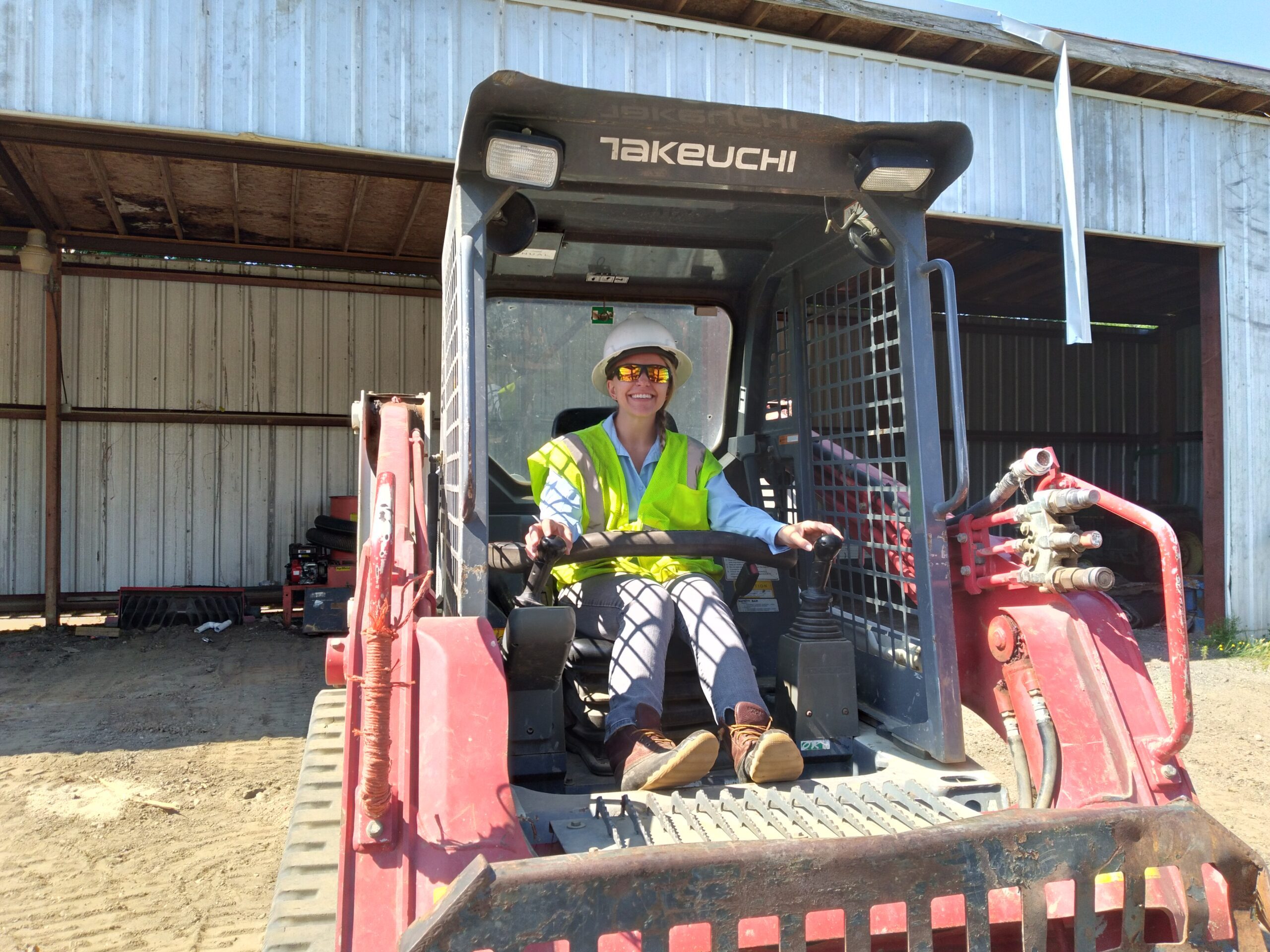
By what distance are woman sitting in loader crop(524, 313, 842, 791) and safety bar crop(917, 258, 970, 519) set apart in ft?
1.33

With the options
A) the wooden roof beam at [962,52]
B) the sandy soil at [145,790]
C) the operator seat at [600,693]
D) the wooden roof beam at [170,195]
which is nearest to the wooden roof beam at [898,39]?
the wooden roof beam at [962,52]

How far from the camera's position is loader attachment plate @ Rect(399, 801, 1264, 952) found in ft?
4.47

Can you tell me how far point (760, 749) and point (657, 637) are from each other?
506 mm

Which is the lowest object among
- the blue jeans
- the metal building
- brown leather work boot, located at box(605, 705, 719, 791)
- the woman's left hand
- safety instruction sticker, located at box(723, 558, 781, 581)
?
brown leather work boot, located at box(605, 705, 719, 791)

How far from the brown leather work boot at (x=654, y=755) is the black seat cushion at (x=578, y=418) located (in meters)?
1.56

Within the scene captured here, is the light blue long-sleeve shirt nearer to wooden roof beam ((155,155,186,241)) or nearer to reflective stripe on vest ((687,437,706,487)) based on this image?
reflective stripe on vest ((687,437,706,487))

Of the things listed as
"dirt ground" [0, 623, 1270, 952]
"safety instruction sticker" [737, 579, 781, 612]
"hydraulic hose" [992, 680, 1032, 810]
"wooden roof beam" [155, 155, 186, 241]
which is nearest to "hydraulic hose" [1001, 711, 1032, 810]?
"hydraulic hose" [992, 680, 1032, 810]

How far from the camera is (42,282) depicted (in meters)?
9.08

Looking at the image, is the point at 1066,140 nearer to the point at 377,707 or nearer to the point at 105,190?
the point at 377,707

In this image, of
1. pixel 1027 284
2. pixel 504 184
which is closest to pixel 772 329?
pixel 504 184

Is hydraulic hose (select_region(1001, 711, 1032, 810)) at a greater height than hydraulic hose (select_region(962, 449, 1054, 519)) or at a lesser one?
lesser

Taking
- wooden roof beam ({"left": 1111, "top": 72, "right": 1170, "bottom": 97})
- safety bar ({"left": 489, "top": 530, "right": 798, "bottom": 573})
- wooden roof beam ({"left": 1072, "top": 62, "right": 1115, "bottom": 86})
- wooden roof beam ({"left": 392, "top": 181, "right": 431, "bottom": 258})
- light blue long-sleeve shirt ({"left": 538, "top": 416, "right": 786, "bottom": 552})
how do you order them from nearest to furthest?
1. safety bar ({"left": 489, "top": 530, "right": 798, "bottom": 573})
2. light blue long-sleeve shirt ({"left": 538, "top": 416, "right": 786, "bottom": 552})
3. wooden roof beam ({"left": 1072, "top": 62, "right": 1115, "bottom": 86})
4. wooden roof beam ({"left": 1111, "top": 72, "right": 1170, "bottom": 97})
5. wooden roof beam ({"left": 392, "top": 181, "right": 431, "bottom": 258})

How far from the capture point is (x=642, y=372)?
127 inches

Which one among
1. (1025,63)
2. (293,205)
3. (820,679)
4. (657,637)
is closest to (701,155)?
(657,637)
